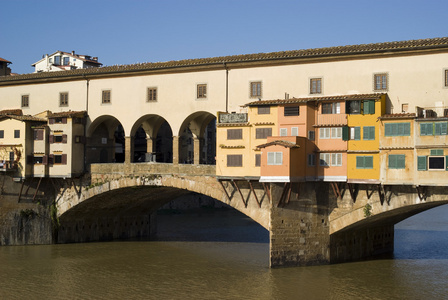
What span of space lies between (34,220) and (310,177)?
23.5 metres

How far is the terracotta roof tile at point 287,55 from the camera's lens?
117ft

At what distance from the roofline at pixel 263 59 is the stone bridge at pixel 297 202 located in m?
6.99

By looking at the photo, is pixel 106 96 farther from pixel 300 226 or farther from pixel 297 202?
pixel 300 226

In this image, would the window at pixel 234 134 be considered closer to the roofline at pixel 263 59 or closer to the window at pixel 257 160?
the window at pixel 257 160

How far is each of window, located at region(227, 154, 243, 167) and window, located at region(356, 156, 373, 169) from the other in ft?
24.8

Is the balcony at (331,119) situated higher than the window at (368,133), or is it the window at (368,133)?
the balcony at (331,119)

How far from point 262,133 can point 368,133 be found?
21.9 feet

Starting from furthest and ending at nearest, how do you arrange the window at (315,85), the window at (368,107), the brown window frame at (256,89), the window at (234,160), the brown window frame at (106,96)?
the brown window frame at (106,96), the brown window frame at (256,89), the window at (234,160), the window at (315,85), the window at (368,107)

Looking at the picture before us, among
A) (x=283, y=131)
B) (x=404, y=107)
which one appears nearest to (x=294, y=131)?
(x=283, y=131)

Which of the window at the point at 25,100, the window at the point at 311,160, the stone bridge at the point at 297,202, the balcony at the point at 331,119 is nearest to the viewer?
the stone bridge at the point at 297,202

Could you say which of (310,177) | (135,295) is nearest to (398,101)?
(310,177)

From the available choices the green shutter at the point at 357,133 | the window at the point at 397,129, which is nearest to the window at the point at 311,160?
the green shutter at the point at 357,133

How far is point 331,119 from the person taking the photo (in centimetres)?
3712

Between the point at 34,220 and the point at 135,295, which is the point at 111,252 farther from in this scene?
the point at 135,295
